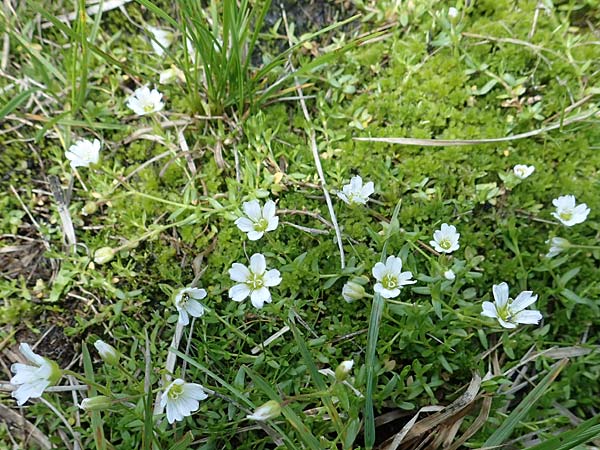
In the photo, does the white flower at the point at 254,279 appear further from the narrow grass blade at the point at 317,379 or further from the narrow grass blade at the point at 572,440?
the narrow grass blade at the point at 572,440

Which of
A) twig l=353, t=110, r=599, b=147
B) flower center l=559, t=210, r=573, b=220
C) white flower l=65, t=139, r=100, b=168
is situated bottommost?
flower center l=559, t=210, r=573, b=220

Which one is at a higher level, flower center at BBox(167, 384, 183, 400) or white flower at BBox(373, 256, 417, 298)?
white flower at BBox(373, 256, 417, 298)

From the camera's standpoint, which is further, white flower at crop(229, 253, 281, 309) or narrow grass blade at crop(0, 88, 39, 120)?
narrow grass blade at crop(0, 88, 39, 120)

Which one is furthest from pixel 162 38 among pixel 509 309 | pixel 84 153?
pixel 509 309

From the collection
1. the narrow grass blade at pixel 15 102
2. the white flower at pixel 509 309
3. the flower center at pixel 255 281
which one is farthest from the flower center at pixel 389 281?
the narrow grass blade at pixel 15 102

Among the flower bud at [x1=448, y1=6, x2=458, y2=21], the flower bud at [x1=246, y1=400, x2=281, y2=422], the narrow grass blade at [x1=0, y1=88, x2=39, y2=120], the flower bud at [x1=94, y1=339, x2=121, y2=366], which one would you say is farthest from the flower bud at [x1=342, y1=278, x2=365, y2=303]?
the narrow grass blade at [x1=0, y1=88, x2=39, y2=120]

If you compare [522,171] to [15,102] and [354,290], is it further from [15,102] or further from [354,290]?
[15,102]

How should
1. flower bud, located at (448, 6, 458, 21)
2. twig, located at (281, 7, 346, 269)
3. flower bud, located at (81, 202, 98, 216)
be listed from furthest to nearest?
flower bud, located at (448, 6, 458, 21) → flower bud, located at (81, 202, 98, 216) → twig, located at (281, 7, 346, 269)

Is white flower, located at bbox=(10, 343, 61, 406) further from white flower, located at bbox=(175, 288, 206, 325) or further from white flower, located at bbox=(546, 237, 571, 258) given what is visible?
white flower, located at bbox=(546, 237, 571, 258)
